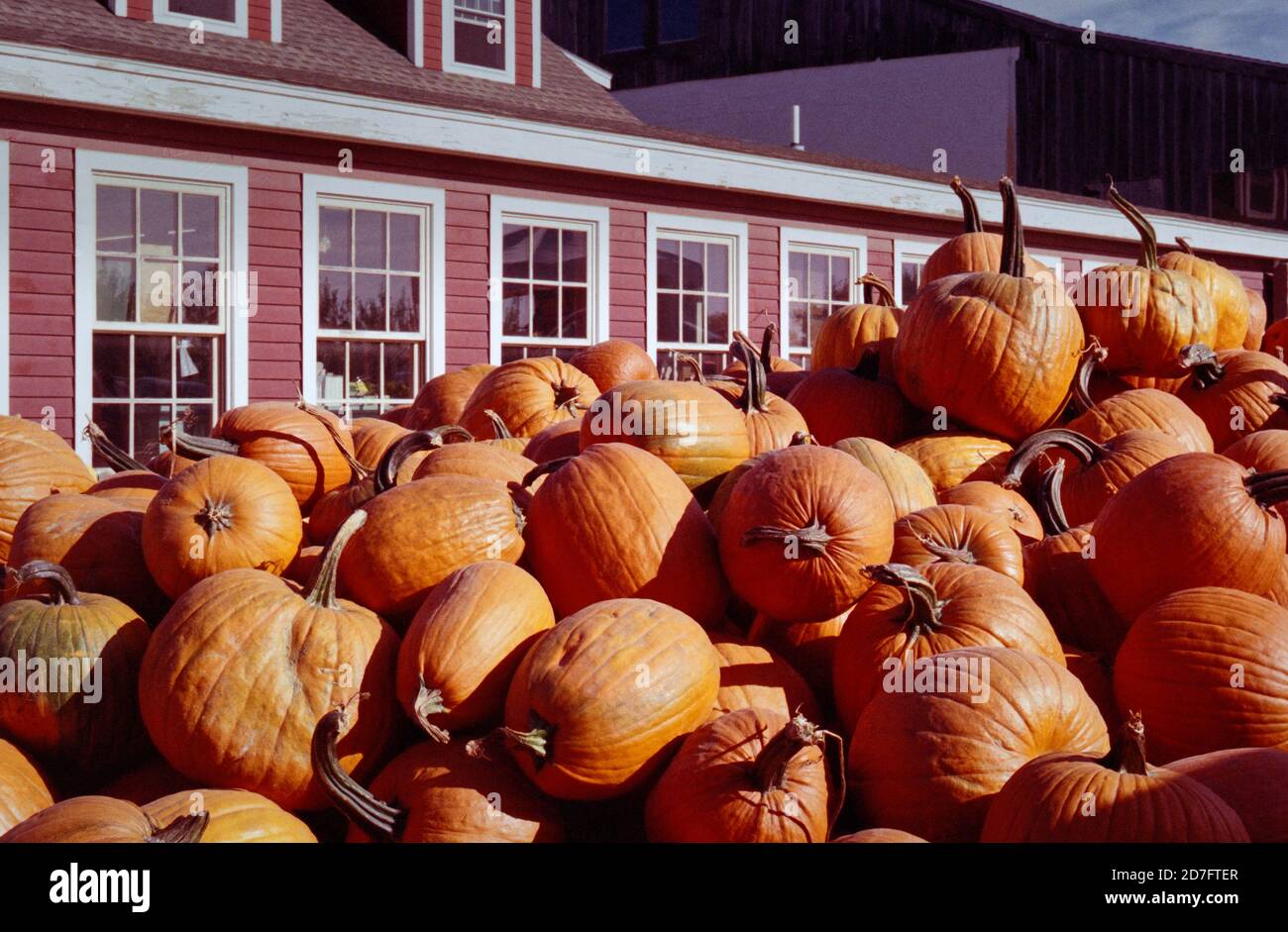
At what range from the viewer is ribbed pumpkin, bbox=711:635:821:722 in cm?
226

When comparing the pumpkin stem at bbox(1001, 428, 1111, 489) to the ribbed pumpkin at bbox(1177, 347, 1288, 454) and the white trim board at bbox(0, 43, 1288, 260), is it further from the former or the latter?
the white trim board at bbox(0, 43, 1288, 260)

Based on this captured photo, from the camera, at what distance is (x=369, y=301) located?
8.98m

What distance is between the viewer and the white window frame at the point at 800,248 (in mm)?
11320

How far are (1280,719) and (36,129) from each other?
7685 mm

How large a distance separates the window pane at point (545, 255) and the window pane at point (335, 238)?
1.66 meters

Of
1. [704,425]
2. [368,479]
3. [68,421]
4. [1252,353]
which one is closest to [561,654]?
[704,425]

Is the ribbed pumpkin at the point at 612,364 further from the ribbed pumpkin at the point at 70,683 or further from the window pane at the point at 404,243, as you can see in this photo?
the window pane at the point at 404,243

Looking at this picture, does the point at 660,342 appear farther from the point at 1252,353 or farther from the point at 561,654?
the point at 561,654

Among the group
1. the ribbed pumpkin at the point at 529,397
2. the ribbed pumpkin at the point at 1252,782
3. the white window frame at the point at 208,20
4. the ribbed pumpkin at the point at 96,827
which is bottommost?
the ribbed pumpkin at the point at 96,827

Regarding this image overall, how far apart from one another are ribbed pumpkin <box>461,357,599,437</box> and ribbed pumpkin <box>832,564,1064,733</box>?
185cm

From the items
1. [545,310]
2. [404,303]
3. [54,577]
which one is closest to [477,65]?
[545,310]

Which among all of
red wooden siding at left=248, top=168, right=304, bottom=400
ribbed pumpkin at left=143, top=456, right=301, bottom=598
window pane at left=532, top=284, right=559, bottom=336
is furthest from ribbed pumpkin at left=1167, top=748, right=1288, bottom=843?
window pane at left=532, top=284, right=559, bottom=336

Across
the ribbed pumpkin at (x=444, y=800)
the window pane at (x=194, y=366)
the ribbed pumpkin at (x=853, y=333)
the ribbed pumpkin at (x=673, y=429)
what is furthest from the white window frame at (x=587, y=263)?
the ribbed pumpkin at (x=444, y=800)

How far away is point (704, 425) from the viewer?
2.97 m
